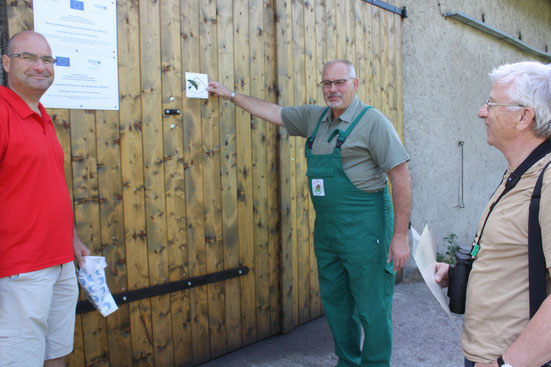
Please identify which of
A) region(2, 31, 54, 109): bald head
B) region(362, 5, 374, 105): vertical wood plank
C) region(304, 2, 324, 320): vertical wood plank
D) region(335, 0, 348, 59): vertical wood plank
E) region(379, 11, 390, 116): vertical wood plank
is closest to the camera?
region(2, 31, 54, 109): bald head

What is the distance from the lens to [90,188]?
112 inches

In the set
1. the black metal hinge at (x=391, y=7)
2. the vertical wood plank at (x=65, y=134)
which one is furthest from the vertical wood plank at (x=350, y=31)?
the vertical wood plank at (x=65, y=134)

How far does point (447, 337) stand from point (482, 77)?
15.2 feet

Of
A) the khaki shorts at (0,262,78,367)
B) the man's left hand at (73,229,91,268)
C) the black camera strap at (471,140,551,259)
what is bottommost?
the khaki shorts at (0,262,78,367)

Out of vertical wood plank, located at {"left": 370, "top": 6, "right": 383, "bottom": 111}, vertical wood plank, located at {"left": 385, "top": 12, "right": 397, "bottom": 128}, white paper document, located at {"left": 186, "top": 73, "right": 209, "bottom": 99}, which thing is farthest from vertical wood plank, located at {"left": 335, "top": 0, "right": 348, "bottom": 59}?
white paper document, located at {"left": 186, "top": 73, "right": 209, "bottom": 99}

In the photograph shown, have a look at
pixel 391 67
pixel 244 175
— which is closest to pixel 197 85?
pixel 244 175

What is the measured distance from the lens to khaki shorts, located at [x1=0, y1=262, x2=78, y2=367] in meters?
2.08

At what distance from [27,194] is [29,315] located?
0.55m

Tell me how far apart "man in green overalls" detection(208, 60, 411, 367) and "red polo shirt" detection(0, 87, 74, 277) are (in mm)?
1574

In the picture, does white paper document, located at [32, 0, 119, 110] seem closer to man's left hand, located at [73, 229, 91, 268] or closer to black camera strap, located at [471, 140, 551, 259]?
man's left hand, located at [73, 229, 91, 268]

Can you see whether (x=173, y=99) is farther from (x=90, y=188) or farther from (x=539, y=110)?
(x=539, y=110)

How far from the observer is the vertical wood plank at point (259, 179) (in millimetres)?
3734

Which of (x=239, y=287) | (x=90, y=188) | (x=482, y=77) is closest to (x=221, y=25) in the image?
(x=90, y=188)

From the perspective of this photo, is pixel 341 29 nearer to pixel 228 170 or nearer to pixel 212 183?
pixel 228 170
